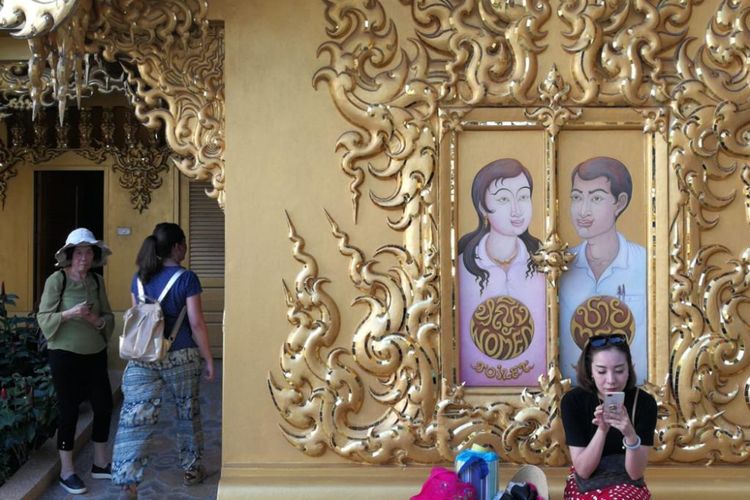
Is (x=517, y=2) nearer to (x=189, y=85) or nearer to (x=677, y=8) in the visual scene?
(x=677, y=8)

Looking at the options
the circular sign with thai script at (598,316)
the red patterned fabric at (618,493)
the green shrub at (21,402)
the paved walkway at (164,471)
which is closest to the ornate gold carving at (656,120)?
the circular sign with thai script at (598,316)

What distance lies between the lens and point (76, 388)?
4844 millimetres

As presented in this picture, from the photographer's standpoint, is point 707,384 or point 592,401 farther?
point 707,384

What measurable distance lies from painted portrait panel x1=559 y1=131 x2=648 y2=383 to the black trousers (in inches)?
118

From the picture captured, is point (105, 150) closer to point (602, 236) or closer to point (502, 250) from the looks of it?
point (502, 250)

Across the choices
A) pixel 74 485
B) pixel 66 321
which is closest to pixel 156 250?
pixel 66 321

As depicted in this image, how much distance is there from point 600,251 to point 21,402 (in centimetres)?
418

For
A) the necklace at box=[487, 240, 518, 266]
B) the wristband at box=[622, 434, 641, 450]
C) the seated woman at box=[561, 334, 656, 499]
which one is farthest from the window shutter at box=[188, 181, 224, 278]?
the wristband at box=[622, 434, 641, 450]

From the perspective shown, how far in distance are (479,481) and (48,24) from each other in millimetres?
2640

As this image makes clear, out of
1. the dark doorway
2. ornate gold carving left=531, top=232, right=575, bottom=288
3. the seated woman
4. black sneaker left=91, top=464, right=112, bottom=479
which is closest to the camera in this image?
the seated woman

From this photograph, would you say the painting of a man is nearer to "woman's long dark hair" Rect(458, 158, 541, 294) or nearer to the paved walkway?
"woman's long dark hair" Rect(458, 158, 541, 294)

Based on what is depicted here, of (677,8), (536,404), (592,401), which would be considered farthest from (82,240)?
(677,8)

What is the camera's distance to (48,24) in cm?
320

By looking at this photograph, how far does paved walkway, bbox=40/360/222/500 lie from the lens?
4.91 m
